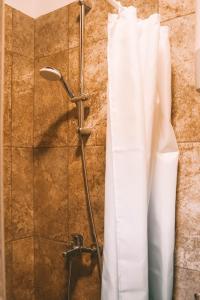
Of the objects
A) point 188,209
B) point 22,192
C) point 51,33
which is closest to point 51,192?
point 22,192

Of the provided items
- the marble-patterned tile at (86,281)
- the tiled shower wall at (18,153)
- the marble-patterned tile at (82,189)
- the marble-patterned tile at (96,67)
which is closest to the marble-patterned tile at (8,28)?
the tiled shower wall at (18,153)

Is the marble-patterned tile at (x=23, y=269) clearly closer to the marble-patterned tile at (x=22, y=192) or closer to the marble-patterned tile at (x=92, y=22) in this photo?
the marble-patterned tile at (x=22, y=192)

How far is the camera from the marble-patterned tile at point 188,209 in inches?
43.8

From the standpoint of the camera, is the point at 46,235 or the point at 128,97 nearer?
the point at 128,97

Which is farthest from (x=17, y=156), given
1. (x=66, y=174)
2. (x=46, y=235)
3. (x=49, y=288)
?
(x=49, y=288)

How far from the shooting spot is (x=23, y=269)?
1.56 m

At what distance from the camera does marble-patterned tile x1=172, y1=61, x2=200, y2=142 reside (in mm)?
1127

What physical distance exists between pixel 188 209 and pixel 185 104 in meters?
0.44

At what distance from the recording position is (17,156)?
5.07 feet

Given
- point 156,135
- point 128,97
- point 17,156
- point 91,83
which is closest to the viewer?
point 128,97

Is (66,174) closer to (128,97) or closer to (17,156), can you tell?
(17,156)

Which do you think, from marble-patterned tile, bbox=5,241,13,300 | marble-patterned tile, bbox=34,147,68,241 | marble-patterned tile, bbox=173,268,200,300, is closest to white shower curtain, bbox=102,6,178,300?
marble-patterned tile, bbox=173,268,200,300

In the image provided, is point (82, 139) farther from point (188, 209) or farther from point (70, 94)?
point (188, 209)

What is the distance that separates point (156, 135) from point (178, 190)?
258mm
